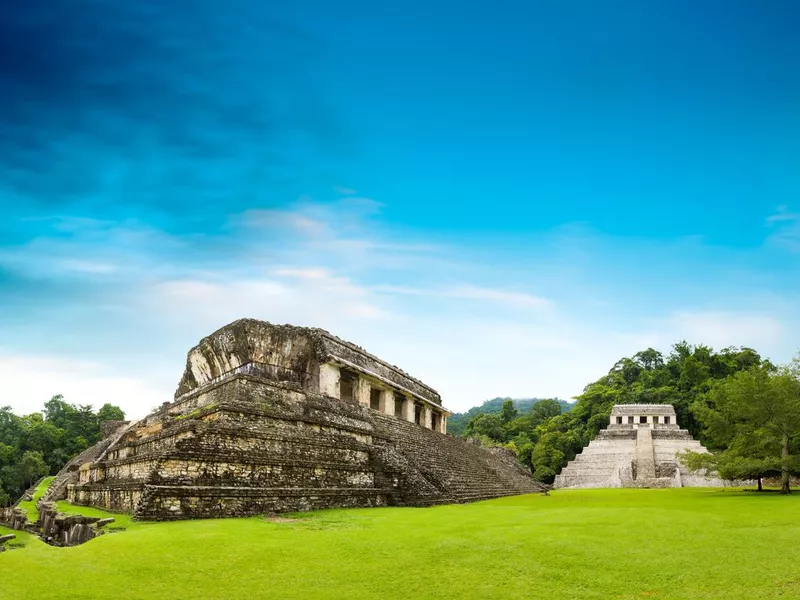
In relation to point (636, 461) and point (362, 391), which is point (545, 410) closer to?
point (636, 461)

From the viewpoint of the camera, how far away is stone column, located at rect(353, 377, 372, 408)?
726 inches

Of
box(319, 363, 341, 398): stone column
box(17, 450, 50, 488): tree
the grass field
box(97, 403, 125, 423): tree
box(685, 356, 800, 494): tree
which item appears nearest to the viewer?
the grass field

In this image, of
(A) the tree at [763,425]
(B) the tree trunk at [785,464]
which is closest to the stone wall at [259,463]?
(A) the tree at [763,425]

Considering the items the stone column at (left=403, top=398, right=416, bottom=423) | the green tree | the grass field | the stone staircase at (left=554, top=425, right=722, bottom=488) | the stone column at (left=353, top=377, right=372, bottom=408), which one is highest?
the stone column at (left=353, top=377, right=372, bottom=408)

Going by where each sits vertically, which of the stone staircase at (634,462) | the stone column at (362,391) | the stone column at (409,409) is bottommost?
the stone staircase at (634,462)

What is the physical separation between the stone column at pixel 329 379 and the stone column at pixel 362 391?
1045 millimetres

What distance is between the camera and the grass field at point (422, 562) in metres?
4.89

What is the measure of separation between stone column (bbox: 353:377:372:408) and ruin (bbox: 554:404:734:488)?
15938 mm

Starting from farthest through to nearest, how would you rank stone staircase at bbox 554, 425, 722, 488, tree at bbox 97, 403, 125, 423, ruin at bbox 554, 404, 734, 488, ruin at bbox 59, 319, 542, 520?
tree at bbox 97, 403, 125, 423
stone staircase at bbox 554, 425, 722, 488
ruin at bbox 554, 404, 734, 488
ruin at bbox 59, 319, 542, 520

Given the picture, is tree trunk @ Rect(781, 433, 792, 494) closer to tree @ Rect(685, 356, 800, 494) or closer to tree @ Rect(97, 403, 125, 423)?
tree @ Rect(685, 356, 800, 494)

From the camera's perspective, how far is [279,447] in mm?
11156

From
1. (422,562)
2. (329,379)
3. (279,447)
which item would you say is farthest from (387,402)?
(422,562)

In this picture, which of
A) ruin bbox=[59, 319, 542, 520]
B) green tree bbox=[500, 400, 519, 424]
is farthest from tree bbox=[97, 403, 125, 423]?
green tree bbox=[500, 400, 519, 424]

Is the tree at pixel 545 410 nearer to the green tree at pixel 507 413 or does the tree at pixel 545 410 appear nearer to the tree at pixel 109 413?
the green tree at pixel 507 413
